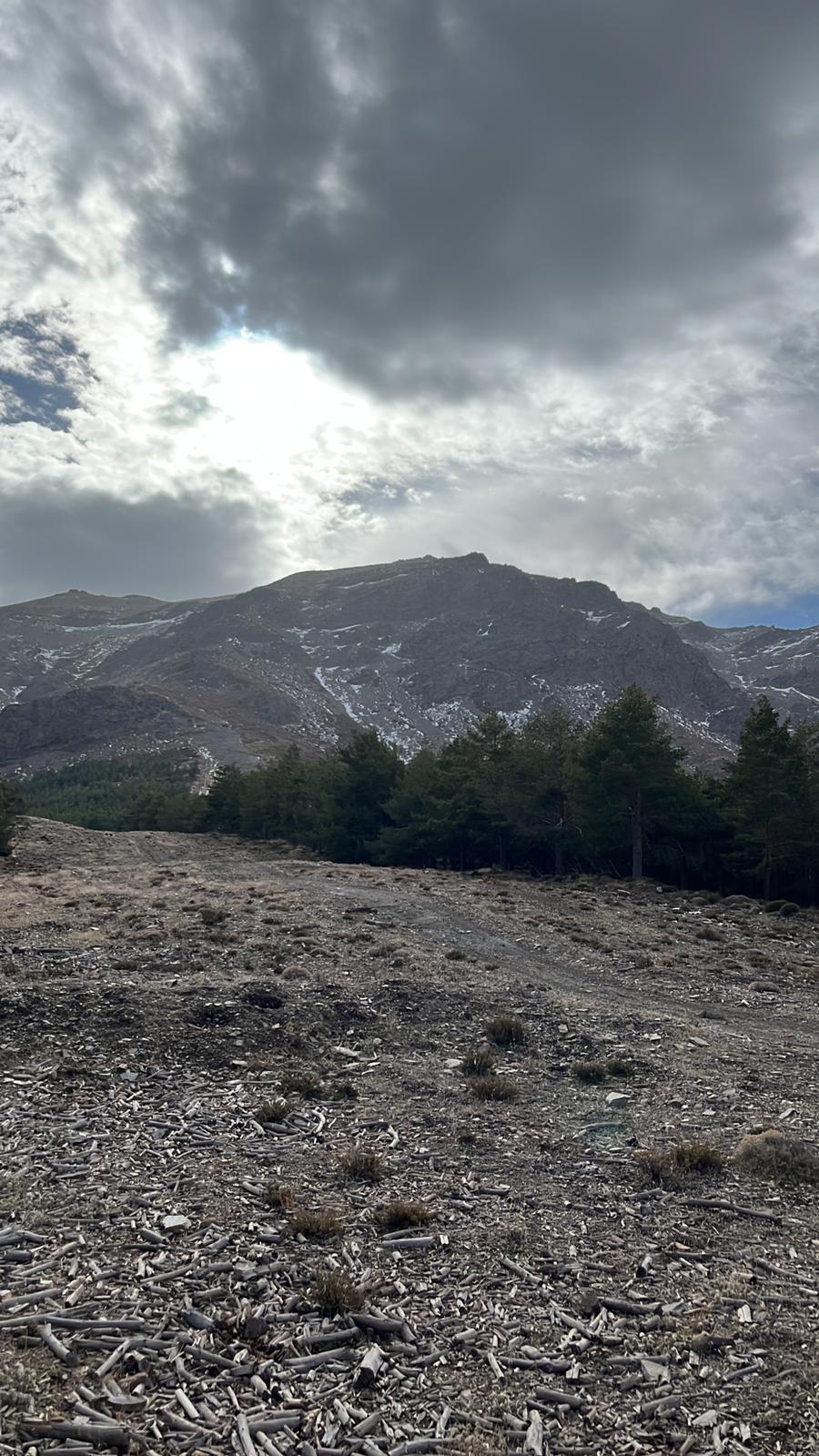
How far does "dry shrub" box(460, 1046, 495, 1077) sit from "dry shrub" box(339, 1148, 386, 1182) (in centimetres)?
354

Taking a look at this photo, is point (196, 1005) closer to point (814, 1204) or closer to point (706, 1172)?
point (706, 1172)

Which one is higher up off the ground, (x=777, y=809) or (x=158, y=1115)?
(x=777, y=809)

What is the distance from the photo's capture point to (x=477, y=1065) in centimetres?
1238

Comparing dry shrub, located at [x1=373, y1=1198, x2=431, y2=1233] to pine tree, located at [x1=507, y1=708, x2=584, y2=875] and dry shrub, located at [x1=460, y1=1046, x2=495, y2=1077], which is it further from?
pine tree, located at [x1=507, y1=708, x2=584, y2=875]

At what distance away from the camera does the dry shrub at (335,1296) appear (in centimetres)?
620

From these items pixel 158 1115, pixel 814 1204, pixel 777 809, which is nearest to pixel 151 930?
pixel 158 1115

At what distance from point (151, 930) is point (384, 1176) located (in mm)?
14385

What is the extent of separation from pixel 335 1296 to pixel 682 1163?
4.54 meters

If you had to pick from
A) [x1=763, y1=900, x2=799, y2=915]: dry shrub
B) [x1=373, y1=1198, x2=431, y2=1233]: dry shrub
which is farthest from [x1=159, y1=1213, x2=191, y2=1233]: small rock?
[x1=763, y1=900, x2=799, y2=915]: dry shrub

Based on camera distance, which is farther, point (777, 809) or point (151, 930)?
point (777, 809)

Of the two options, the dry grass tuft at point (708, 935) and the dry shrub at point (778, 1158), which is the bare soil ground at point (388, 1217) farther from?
the dry grass tuft at point (708, 935)

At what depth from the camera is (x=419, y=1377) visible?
18.1ft

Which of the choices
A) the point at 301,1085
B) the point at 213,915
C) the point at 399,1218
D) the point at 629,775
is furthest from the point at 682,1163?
the point at 629,775

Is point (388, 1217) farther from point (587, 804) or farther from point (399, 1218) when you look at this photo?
point (587, 804)
